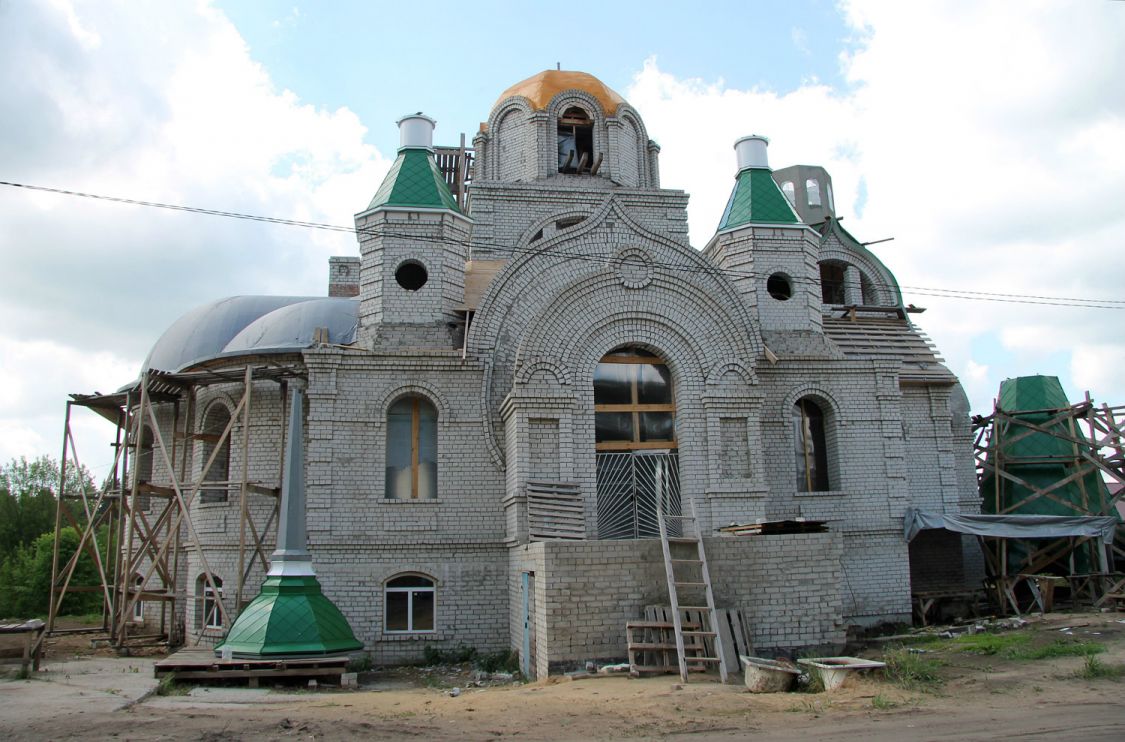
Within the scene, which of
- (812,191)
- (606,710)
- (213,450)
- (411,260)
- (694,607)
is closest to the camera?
(606,710)

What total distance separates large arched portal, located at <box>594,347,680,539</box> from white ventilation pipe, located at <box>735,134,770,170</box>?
4.93 meters

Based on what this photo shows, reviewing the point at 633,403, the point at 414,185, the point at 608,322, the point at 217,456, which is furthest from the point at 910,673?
the point at 217,456

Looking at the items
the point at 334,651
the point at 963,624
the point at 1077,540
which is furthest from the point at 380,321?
the point at 1077,540

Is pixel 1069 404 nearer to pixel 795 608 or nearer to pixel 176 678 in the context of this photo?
pixel 795 608

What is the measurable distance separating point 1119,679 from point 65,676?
11987mm

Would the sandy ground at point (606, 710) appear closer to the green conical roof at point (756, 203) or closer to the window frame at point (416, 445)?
the window frame at point (416, 445)

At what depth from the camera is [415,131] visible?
51.1ft

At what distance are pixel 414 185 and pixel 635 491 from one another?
635cm

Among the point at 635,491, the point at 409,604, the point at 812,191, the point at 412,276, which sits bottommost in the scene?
the point at 409,604

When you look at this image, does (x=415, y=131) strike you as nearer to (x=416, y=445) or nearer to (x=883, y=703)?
(x=416, y=445)

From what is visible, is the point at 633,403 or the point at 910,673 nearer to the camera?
the point at 910,673

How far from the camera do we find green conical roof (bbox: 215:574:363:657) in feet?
34.8

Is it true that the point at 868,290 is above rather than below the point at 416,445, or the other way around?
above

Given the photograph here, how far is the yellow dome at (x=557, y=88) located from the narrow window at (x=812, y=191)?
7284 millimetres
